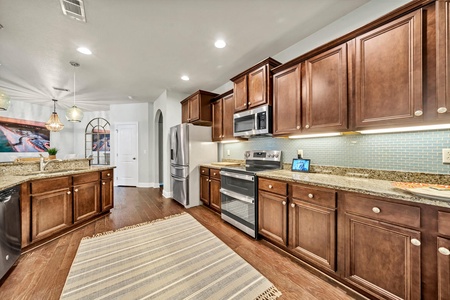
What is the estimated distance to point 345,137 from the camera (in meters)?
1.98

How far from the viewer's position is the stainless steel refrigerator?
3.64 metres

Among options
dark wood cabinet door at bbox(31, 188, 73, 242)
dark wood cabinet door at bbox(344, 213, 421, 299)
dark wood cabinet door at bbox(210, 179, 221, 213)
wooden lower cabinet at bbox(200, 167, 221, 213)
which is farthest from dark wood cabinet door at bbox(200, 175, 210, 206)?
dark wood cabinet door at bbox(344, 213, 421, 299)

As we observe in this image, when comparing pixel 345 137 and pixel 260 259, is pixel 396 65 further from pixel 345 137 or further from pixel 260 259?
pixel 260 259

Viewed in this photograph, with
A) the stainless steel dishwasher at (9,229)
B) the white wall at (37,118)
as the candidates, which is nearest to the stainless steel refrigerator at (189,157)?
the stainless steel dishwasher at (9,229)

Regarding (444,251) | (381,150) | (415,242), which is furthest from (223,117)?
(444,251)

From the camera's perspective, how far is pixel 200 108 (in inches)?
148

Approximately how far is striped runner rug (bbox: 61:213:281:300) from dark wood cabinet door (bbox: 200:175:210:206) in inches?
40.9

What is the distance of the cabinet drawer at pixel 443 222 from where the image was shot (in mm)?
988

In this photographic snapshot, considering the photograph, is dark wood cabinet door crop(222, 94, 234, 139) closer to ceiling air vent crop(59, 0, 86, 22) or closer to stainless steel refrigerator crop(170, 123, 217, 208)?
stainless steel refrigerator crop(170, 123, 217, 208)

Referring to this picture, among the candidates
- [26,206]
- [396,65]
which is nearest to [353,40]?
[396,65]

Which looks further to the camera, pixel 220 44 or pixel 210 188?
pixel 210 188

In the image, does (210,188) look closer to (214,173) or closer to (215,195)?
(215,195)

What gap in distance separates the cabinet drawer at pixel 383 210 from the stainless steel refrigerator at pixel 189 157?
2.87 metres

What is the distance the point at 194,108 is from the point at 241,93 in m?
1.45
